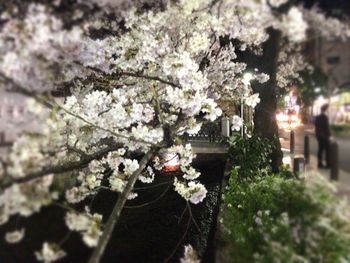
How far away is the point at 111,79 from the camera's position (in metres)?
10.7

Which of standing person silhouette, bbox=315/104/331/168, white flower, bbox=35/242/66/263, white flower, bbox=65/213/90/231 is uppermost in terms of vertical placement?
standing person silhouette, bbox=315/104/331/168

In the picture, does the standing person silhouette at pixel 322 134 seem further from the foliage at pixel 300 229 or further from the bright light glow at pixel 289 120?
the bright light glow at pixel 289 120

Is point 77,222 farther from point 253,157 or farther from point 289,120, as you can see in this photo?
point 253,157

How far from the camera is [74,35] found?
16.7 feet

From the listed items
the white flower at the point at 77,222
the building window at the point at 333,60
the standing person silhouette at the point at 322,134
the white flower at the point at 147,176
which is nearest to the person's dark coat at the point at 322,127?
the standing person silhouette at the point at 322,134

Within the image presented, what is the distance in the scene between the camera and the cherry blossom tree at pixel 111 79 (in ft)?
15.5

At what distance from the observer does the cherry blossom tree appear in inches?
186

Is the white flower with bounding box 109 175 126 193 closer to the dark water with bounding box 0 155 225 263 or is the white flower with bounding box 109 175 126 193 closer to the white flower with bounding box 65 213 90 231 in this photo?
the dark water with bounding box 0 155 225 263

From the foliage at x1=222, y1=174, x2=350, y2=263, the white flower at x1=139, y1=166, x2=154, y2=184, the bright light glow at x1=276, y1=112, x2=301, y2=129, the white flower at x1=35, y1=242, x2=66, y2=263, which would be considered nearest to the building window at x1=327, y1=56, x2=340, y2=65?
the foliage at x1=222, y1=174, x2=350, y2=263

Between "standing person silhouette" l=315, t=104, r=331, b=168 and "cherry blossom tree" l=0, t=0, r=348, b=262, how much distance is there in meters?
0.99

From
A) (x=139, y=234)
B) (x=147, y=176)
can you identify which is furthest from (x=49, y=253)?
(x=139, y=234)

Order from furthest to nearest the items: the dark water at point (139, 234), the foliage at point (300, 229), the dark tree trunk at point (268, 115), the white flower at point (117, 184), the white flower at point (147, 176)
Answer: the dark tree trunk at point (268, 115), the dark water at point (139, 234), the white flower at point (147, 176), the white flower at point (117, 184), the foliage at point (300, 229)

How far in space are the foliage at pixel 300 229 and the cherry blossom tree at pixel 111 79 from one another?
6.23 ft

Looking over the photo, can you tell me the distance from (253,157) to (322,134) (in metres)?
7.04
